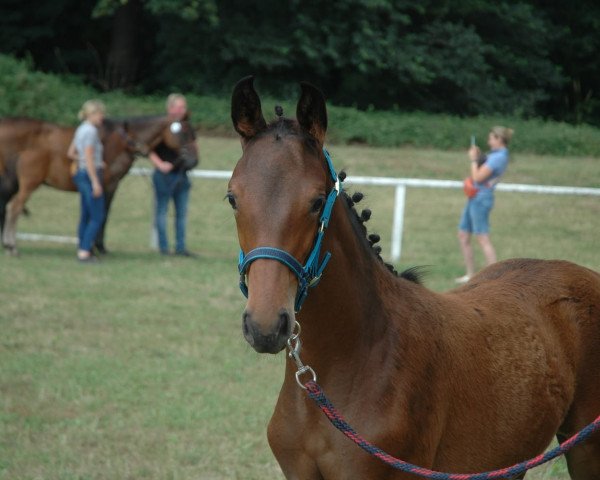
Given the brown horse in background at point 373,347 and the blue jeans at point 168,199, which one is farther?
the blue jeans at point 168,199

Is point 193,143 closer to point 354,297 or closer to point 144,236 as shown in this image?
point 144,236

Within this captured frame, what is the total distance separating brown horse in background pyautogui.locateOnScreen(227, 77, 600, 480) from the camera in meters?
3.10

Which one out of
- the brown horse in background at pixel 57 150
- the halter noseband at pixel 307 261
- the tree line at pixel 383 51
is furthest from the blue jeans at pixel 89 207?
the tree line at pixel 383 51

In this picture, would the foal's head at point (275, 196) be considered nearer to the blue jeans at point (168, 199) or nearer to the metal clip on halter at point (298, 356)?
the metal clip on halter at point (298, 356)

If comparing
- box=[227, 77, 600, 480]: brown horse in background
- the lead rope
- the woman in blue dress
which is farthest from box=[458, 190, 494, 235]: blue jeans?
the lead rope

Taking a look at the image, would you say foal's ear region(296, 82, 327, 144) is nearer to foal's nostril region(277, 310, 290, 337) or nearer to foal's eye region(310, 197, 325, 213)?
foal's eye region(310, 197, 325, 213)

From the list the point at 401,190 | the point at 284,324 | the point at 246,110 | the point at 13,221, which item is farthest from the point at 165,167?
the point at 284,324

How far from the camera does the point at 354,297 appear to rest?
11.4ft

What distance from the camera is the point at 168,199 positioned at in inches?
580

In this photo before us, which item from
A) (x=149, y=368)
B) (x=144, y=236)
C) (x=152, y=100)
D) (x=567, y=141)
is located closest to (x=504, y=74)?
(x=567, y=141)

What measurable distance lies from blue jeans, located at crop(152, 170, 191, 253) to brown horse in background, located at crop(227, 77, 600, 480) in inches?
423

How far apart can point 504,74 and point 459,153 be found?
9.96m

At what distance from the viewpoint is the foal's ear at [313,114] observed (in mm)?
3250

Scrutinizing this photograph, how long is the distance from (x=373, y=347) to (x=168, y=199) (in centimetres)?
1157
